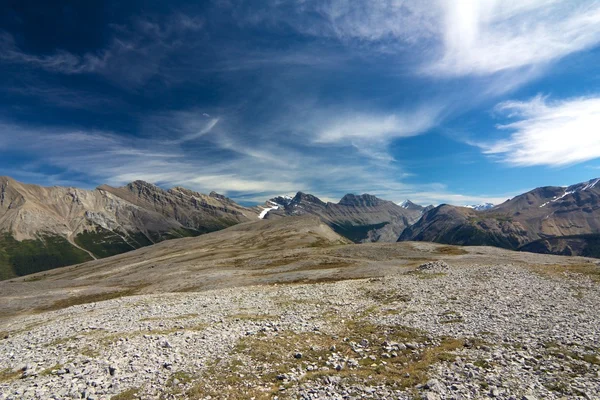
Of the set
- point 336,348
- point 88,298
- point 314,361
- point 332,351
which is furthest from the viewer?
point 88,298

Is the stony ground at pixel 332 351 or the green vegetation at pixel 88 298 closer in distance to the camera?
the stony ground at pixel 332 351

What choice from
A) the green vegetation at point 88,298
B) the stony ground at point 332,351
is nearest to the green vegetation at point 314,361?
the stony ground at point 332,351

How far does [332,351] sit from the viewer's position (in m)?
21.0

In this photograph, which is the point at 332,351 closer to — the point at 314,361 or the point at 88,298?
the point at 314,361

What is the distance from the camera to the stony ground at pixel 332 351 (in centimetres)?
1586

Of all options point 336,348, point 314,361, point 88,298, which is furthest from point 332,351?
point 88,298

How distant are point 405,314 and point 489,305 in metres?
8.60

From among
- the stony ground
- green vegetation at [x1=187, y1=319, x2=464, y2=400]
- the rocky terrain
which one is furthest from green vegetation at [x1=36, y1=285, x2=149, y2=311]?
green vegetation at [x1=187, y1=319, x2=464, y2=400]

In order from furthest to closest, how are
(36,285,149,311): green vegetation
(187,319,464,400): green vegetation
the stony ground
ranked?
(36,285,149,311): green vegetation
(187,319,464,400): green vegetation
the stony ground

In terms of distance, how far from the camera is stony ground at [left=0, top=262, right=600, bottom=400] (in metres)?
15.9

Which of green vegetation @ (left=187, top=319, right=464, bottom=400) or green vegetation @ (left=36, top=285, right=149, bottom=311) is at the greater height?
green vegetation @ (left=187, top=319, right=464, bottom=400)

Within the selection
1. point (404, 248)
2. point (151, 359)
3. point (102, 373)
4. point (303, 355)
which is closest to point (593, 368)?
point (303, 355)

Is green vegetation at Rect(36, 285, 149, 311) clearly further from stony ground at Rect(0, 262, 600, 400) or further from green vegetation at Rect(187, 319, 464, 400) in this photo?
green vegetation at Rect(187, 319, 464, 400)

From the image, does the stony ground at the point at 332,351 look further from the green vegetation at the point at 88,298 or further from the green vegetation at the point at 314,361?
the green vegetation at the point at 88,298
